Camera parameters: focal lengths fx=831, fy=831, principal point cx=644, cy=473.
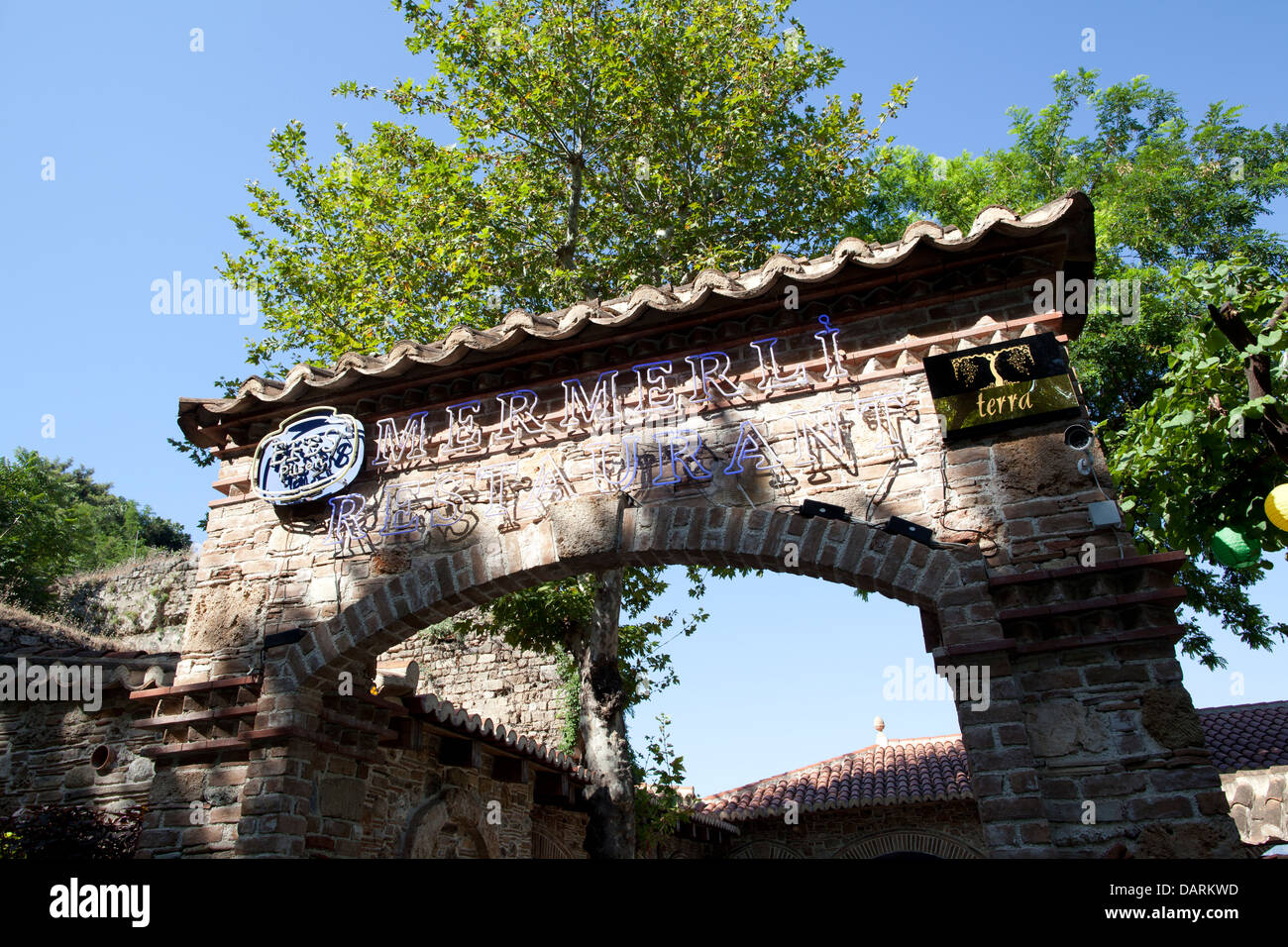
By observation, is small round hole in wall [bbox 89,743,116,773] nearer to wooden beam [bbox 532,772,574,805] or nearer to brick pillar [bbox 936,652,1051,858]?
wooden beam [bbox 532,772,574,805]

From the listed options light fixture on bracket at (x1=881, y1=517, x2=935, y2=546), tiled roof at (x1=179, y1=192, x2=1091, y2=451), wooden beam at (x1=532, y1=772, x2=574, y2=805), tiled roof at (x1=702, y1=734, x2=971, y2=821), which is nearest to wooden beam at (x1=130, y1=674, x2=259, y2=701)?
tiled roof at (x1=179, y1=192, x2=1091, y2=451)

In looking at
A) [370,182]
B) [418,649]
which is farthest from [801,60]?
[418,649]

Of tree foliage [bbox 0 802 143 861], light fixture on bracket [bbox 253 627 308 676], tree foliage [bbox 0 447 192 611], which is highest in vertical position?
tree foliage [bbox 0 447 192 611]

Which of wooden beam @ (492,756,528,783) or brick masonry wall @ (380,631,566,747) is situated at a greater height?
brick masonry wall @ (380,631,566,747)

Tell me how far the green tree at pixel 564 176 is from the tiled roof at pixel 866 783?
560cm

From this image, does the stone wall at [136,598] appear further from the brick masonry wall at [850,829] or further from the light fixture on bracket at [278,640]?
the light fixture on bracket at [278,640]

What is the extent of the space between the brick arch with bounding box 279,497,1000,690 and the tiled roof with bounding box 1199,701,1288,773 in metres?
8.42

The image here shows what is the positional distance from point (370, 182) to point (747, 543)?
868 centimetres

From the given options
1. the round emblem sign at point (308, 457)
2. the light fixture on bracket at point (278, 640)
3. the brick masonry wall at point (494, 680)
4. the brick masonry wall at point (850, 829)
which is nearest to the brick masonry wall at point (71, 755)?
the light fixture on bracket at point (278, 640)

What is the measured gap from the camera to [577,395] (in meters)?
5.52

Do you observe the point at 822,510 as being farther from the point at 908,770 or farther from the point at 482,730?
the point at 908,770

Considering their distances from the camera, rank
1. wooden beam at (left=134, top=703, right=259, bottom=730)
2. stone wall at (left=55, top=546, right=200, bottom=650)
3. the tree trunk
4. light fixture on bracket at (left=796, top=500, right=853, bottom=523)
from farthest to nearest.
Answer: stone wall at (left=55, top=546, right=200, bottom=650) → the tree trunk → wooden beam at (left=134, top=703, right=259, bottom=730) → light fixture on bracket at (left=796, top=500, right=853, bottom=523)

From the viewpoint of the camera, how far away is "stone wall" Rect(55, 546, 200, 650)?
18.6 metres

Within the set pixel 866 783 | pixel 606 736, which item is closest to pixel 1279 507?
pixel 606 736
